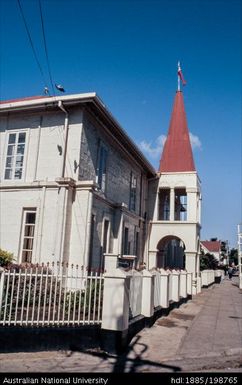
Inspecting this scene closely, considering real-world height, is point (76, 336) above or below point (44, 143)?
below

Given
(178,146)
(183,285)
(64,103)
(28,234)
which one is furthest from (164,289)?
(178,146)

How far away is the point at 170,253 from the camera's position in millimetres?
27797

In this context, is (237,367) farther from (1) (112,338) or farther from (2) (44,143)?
(2) (44,143)

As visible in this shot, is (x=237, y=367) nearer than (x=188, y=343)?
Yes

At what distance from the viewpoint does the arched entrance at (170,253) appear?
22.2 metres

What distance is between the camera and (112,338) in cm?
686

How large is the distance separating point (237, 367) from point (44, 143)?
9.48 meters

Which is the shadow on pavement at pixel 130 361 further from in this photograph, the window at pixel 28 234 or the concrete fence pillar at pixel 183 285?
the concrete fence pillar at pixel 183 285

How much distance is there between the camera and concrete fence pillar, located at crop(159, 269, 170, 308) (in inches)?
433

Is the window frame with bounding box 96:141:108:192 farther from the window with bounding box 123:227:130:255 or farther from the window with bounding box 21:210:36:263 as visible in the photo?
the window with bounding box 123:227:130:255

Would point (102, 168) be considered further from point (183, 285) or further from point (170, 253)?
point (170, 253)

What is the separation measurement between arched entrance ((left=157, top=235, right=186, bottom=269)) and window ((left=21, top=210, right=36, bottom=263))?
421 inches

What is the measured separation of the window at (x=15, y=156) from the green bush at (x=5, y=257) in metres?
2.85

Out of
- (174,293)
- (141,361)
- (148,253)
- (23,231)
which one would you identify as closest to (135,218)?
(148,253)
